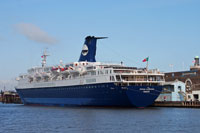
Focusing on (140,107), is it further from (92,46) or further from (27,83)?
(27,83)

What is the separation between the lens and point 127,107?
2354 inches

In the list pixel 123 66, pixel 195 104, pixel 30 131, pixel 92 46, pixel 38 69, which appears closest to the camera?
pixel 30 131

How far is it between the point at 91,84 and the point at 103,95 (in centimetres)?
364

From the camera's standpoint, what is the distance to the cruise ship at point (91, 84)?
58844 millimetres

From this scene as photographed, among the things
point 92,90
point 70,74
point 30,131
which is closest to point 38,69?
point 70,74

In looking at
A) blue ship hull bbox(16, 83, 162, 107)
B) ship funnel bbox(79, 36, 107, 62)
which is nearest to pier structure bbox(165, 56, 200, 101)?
blue ship hull bbox(16, 83, 162, 107)

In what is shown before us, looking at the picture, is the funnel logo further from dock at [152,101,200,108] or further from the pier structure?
the pier structure

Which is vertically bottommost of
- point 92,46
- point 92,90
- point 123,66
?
point 92,90

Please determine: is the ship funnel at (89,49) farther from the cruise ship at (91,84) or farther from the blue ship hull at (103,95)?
the blue ship hull at (103,95)

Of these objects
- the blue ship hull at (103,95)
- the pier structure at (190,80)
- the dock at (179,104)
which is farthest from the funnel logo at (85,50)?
the pier structure at (190,80)

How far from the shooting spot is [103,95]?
2403 inches

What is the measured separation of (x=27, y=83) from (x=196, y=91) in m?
38.8

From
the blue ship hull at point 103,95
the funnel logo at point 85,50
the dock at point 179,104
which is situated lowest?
the dock at point 179,104

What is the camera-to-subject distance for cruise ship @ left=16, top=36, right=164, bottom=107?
58.8 meters
